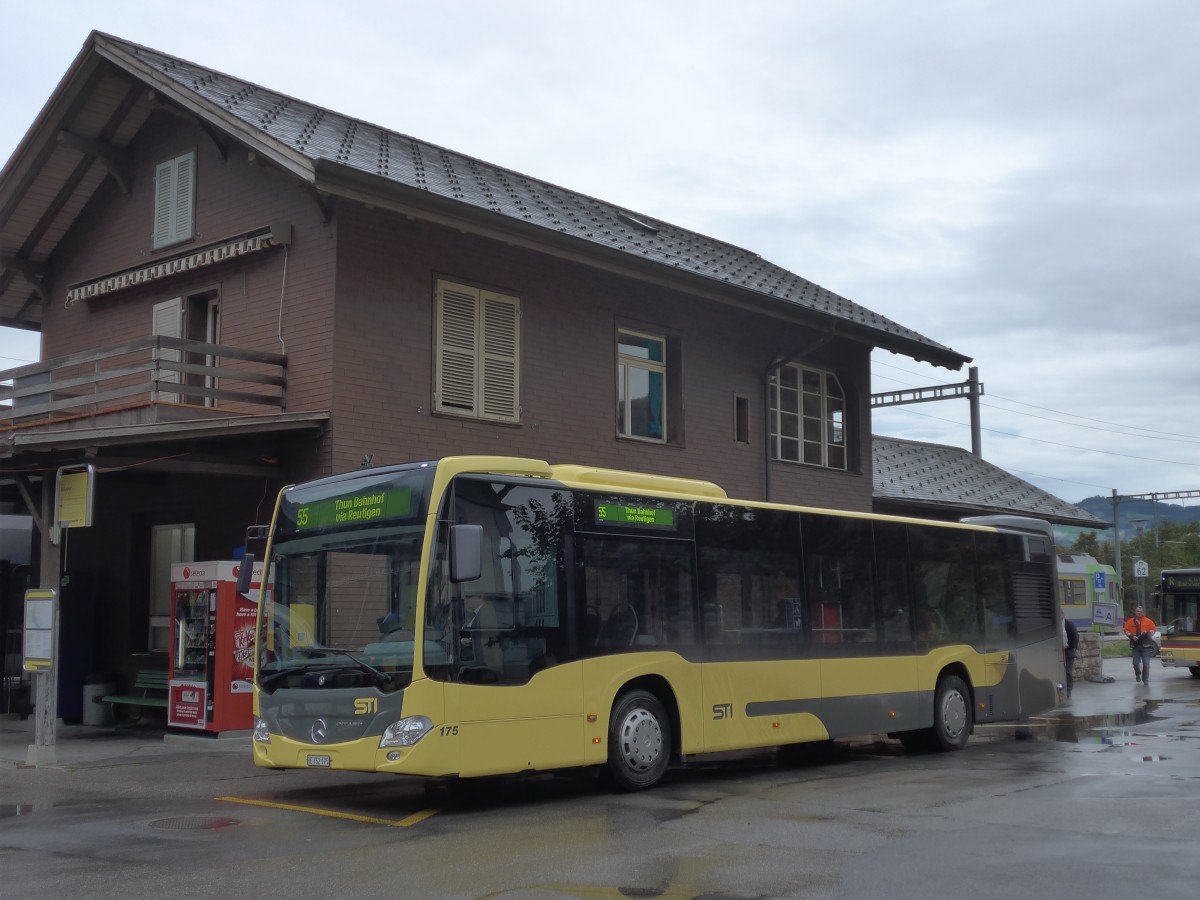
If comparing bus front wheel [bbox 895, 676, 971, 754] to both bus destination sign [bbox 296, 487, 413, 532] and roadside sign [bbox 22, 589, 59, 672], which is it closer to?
bus destination sign [bbox 296, 487, 413, 532]

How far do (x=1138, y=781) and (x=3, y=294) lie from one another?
1859cm

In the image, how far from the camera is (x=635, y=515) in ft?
38.9

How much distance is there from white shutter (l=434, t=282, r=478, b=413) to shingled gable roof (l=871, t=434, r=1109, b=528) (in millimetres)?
12000

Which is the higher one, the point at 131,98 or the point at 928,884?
the point at 131,98

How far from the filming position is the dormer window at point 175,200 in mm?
18656

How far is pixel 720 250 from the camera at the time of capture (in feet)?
83.3

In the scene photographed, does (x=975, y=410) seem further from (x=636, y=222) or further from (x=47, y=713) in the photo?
(x=47, y=713)

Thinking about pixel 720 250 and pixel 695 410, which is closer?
pixel 695 410

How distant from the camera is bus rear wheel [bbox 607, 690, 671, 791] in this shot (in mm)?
11219

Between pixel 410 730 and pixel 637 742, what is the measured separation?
93.5 inches

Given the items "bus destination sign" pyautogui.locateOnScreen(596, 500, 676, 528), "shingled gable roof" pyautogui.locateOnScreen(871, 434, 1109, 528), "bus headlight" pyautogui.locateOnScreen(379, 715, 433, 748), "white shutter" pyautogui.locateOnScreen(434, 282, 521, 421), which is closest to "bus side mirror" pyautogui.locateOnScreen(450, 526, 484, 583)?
"bus headlight" pyautogui.locateOnScreen(379, 715, 433, 748)

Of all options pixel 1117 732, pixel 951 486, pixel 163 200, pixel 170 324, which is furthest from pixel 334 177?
pixel 951 486

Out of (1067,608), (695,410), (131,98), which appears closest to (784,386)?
(695,410)

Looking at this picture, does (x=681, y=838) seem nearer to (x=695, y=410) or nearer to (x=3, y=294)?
(x=695, y=410)
